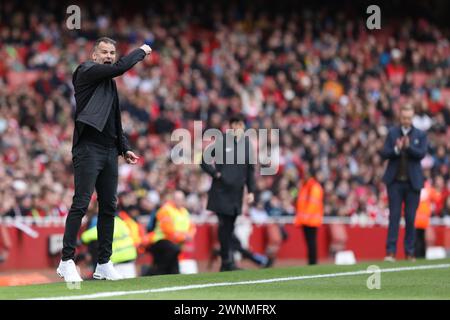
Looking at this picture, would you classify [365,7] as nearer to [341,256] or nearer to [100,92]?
[341,256]

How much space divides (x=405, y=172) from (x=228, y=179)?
2.44 metres

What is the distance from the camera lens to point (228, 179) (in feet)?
50.1

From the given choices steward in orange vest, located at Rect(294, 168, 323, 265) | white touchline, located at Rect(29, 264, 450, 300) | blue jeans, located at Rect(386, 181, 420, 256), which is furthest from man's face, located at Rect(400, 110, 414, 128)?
steward in orange vest, located at Rect(294, 168, 323, 265)

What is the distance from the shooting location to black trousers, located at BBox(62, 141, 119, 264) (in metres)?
11.3

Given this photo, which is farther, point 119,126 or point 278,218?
point 278,218

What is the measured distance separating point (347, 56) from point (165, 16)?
501cm

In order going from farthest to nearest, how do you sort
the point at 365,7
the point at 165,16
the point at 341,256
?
the point at 365,7 → the point at 165,16 → the point at 341,256

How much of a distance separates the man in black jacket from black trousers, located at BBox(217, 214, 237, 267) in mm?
3564

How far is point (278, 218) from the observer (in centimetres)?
2511

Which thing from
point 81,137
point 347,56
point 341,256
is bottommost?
point 341,256

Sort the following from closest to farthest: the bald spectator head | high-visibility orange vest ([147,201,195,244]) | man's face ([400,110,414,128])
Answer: man's face ([400,110,414,128]), high-visibility orange vest ([147,201,195,244]), the bald spectator head

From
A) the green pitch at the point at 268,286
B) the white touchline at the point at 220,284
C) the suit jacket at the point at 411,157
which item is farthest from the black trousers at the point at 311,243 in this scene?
the green pitch at the point at 268,286

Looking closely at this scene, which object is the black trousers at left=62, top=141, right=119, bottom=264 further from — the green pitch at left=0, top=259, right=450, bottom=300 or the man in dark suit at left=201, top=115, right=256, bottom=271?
the man in dark suit at left=201, top=115, right=256, bottom=271
